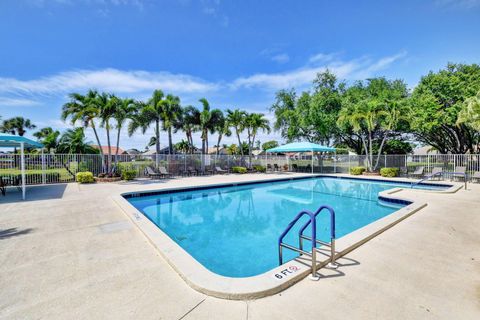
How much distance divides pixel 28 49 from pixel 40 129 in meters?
37.1

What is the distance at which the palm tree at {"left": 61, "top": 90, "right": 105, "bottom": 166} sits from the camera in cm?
1253

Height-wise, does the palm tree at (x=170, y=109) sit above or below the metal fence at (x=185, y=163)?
above

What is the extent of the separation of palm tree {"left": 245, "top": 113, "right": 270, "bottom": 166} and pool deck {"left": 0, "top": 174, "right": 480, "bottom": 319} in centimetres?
1739

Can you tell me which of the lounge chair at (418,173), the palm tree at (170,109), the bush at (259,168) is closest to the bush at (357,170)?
the lounge chair at (418,173)

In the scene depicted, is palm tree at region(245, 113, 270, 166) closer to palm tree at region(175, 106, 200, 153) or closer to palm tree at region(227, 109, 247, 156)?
palm tree at region(227, 109, 247, 156)

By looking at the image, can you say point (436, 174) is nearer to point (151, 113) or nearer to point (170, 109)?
point (170, 109)

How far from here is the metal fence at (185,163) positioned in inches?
499

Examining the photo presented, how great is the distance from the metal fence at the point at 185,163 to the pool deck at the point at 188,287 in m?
10.0

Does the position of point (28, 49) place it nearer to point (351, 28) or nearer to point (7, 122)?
point (351, 28)

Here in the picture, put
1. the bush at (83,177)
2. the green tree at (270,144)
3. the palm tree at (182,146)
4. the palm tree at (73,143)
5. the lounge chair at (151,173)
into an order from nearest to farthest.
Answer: the bush at (83,177) < the lounge chair at (151,173) < the palm tree at (73,143) < the palm tree at (182,146) < the green tree at (270,144)

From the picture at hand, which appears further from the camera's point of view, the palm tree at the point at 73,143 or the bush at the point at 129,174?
the palm tree at the point at 73,143

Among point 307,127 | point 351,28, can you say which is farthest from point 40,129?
point 351,28

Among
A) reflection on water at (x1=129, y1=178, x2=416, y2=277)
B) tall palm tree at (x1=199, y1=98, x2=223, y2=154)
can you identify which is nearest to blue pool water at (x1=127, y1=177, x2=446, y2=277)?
reflection on water at (x1=129, y1=178, x2=416, y2=277)

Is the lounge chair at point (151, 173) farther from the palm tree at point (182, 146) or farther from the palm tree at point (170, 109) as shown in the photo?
the palm tree at point (182, 146)
